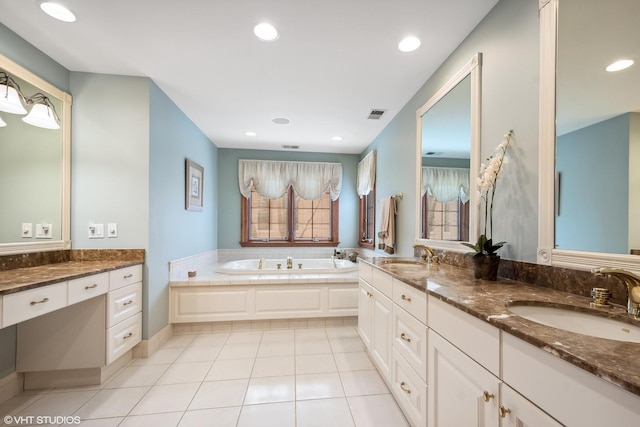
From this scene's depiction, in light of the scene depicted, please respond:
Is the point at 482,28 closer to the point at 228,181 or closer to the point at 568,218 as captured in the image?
the point at 568,218

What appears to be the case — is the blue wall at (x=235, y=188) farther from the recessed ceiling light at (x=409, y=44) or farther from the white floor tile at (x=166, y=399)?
the recessed ceiling light at (x=409, y=44)

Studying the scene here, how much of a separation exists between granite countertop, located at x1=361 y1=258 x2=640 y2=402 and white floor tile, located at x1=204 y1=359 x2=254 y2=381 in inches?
59.7

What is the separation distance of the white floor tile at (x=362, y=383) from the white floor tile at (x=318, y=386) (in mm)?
54

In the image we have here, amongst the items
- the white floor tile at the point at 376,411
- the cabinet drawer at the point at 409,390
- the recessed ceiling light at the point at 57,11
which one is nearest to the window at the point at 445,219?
the cabinet drawer at the point at 409,390

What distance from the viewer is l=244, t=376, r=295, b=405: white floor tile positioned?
1757mm

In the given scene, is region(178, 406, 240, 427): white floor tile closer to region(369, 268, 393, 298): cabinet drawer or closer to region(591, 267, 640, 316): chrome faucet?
region(369, 268, 393, 298): cabinet drawer

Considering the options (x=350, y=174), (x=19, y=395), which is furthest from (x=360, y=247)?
(x=19, y=395)

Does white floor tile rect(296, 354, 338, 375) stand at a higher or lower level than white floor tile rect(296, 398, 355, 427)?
lower

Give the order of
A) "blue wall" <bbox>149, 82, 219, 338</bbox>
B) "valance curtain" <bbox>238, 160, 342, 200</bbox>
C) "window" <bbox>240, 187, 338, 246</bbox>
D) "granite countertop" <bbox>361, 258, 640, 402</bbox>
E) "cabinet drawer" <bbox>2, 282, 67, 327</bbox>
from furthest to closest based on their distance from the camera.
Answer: "window" <bbox>240, 187, 338, 246</bbox> → "valance curtain" <bbox>238, 160, 342, 200</bbox> → "blue wall" <bbox>149, 82, 219, 338</bbox> → "cabinet drawer" <bbox>2, 282, 67, 327</bbox> → "granite countertop" <bbox>361, 258, 640, 402</bbox>

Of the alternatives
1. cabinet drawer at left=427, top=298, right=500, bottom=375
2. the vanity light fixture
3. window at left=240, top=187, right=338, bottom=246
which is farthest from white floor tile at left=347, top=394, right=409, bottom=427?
the vanity light fixture

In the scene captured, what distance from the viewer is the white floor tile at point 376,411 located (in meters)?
1.55

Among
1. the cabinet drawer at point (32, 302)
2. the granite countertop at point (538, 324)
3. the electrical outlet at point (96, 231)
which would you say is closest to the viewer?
the granite countertop at point (538, 324)

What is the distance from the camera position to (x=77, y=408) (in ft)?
5.48

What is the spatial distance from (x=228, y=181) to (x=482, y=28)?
12.4ft
